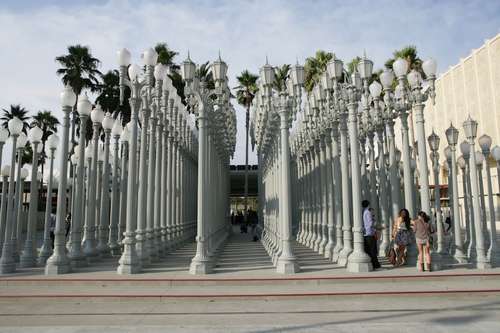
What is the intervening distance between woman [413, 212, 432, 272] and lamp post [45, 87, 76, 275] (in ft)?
32.7

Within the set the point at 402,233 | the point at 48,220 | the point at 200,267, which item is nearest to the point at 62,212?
the point at 48,220

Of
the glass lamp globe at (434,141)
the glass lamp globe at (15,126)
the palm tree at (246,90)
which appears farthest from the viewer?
the palm tree at (246,90)

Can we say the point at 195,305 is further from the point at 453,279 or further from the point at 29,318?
the point at 453,279

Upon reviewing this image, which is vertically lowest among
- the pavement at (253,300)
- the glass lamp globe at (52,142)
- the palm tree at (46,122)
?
the pavement at (253,300)

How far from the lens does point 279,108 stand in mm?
11383

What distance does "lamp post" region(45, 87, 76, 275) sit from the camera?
10367 millimetres

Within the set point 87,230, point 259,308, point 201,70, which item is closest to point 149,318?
point 259,308

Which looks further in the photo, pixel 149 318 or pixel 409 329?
pixel 149 318

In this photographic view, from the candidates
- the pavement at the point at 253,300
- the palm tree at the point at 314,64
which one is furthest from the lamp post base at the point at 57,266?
the palm tree at the point at 314,64

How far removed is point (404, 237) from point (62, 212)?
10305 mm

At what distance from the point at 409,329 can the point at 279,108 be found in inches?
285

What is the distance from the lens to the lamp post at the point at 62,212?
10.4 metres

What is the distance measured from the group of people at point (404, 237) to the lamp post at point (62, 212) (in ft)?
29.0

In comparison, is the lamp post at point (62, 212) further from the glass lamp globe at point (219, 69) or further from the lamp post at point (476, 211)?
the lamp post at point (476, 211)
